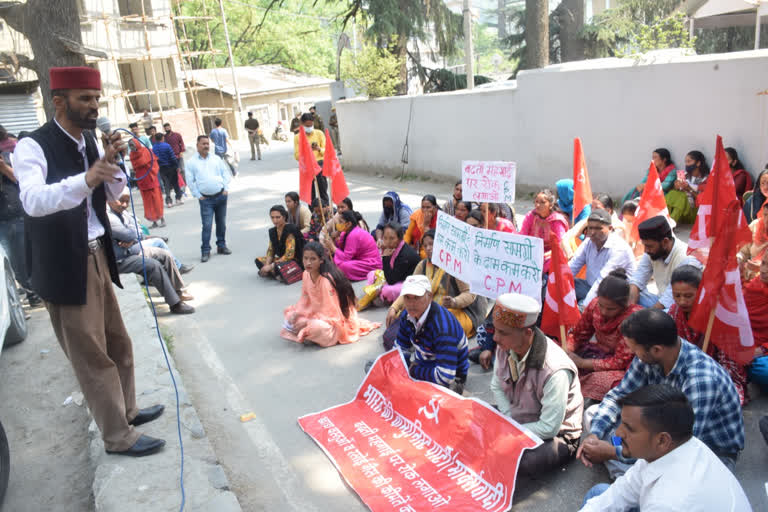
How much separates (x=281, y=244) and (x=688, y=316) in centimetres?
561

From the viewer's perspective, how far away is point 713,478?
6.91ft

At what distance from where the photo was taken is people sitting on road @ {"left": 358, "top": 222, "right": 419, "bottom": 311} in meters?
6.57

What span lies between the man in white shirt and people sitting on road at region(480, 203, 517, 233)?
41.2 inches

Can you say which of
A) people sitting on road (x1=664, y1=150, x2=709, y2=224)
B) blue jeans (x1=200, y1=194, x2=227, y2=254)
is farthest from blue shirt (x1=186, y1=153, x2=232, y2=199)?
people sitting on road (x1=664, y1=150, x2=709, y2=224)

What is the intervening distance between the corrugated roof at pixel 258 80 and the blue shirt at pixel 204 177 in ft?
81.6

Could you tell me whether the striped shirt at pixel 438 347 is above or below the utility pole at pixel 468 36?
below

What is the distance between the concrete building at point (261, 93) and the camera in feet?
109

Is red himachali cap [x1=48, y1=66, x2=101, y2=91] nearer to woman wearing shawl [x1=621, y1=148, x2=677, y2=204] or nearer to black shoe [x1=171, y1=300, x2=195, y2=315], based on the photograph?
black shoe [x1=171, y1=300, x2=195, y2=315]

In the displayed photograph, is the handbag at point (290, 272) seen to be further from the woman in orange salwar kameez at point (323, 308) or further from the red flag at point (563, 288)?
the red flag at point (563, 288)

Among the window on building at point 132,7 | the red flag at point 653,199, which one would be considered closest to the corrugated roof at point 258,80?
the window on building at point 132,7

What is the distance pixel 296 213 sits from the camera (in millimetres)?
8797

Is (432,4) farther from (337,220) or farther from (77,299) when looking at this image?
(77,299)

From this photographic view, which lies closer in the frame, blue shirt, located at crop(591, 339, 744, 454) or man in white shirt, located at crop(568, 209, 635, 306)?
blue shirt, located at crop(591, 339, 744, 454)

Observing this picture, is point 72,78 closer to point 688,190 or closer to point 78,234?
point 78,234
